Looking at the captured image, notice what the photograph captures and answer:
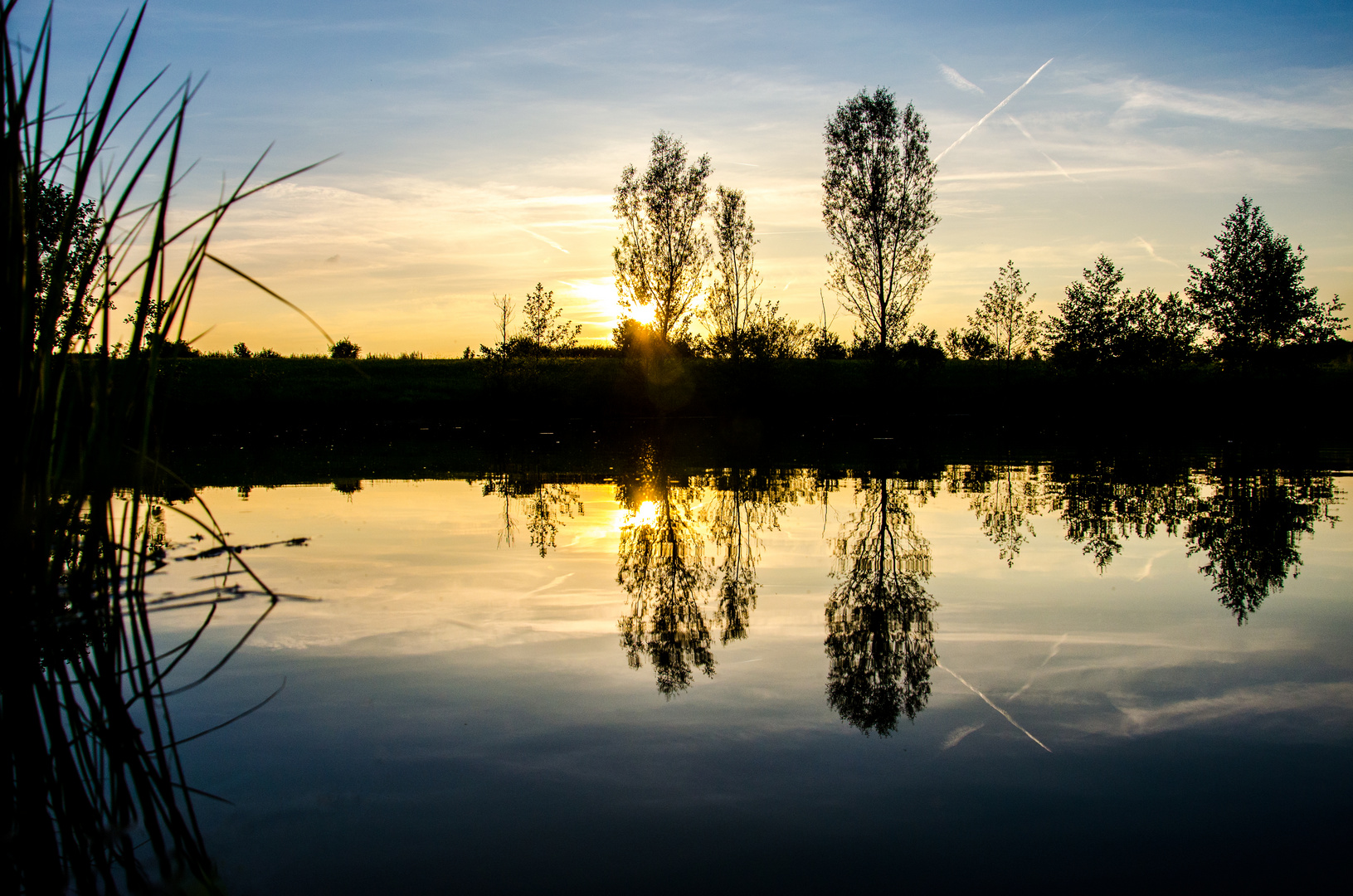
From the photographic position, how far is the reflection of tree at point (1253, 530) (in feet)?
15.8

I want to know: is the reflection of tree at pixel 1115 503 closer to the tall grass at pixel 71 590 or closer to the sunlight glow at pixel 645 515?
the sunlight glow at pixel 645 515

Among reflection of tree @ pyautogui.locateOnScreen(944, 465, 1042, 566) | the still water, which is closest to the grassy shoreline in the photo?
reflection of tree @ pyautogui.locateOnScreen(944, 465, 1042, 566)

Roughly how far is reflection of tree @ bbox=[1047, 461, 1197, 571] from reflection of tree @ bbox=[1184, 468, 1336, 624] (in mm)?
259

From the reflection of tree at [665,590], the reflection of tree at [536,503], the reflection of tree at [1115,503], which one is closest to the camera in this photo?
the reflection of tree at [665,590]

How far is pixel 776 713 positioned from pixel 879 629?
114cm

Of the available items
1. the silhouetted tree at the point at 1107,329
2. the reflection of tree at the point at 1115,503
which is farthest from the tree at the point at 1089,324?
the reflection of tree at the point at 1115,503

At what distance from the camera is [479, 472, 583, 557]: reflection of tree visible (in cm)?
665

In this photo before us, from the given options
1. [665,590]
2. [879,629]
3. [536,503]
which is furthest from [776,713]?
[536,503]

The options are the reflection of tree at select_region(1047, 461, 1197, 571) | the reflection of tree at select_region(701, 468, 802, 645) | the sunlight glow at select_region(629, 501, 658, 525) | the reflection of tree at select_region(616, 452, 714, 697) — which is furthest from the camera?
the sunlight glow at select_region(629, 501, 658, 525)

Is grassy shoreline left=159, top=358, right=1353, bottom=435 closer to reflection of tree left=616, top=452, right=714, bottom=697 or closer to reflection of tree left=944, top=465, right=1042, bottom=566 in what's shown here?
reflection of tree left=944, top=465, right=1042, bottom=566

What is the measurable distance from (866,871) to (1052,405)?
34.7 m

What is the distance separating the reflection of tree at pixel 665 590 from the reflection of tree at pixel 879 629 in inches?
22.4

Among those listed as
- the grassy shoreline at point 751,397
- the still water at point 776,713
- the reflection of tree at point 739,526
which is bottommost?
the still water at point 776,713

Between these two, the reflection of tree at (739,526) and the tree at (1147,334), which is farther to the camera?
the tree at (1147,334)
